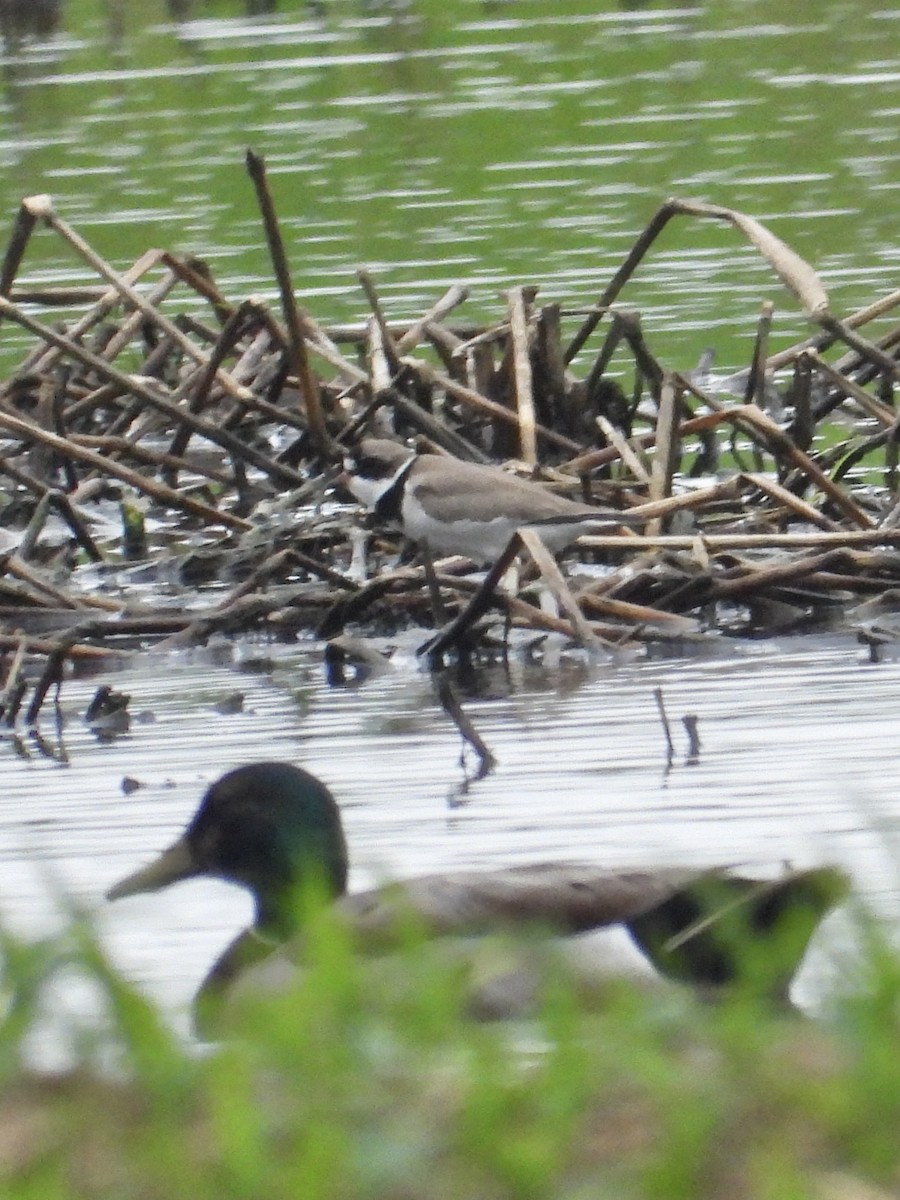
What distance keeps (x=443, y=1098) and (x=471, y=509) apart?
243 inches

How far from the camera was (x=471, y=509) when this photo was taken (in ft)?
31.2

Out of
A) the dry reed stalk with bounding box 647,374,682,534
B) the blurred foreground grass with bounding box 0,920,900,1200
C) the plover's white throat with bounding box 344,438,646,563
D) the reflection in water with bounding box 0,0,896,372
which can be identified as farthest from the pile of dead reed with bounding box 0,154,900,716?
A: the blurred foreground grass with bounding box 0,920,900,1200

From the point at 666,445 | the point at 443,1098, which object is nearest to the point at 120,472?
the point at 666,445

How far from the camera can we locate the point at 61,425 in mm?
11289

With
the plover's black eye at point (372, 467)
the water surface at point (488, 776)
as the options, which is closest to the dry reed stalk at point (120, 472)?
the plover's black eye at point (372, 467)

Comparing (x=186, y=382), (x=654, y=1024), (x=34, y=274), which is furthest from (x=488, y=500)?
(x=34, y=274)

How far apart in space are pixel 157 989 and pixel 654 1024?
2.42m

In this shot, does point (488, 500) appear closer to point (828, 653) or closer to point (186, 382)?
point (828, 653)

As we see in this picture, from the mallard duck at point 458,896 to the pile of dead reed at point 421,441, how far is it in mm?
2930

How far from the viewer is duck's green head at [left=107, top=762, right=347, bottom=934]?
5641 millimetres

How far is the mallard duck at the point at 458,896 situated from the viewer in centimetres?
440

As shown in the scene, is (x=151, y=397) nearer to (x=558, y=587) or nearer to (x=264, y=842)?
(x=558, y=587)

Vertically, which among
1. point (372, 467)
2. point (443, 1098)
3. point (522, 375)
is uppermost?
point (443, 1098)

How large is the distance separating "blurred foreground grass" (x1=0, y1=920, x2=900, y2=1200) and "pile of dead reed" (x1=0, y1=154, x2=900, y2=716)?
504cm
